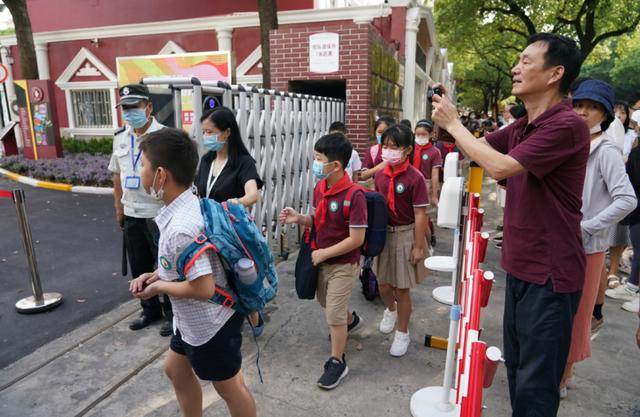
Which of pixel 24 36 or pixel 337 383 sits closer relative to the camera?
pixel 337 383

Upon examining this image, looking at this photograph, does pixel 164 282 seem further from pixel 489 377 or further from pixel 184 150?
pixel 489 377

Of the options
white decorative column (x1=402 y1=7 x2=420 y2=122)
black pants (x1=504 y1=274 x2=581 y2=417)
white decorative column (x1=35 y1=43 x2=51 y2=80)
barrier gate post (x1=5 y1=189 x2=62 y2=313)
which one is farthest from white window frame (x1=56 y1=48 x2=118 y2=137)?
black pants (x1=504 y1=274 x2=581 y2=417)

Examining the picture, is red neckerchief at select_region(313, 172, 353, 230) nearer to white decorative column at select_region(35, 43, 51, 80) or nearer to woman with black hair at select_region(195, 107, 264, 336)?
woman with black hair at select_region(195, 107, 264, 336)

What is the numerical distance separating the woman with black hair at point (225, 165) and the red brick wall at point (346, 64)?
3.77 meters

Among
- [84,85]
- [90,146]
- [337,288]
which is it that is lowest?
[337,288]

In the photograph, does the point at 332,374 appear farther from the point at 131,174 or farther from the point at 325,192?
the point at 131,174

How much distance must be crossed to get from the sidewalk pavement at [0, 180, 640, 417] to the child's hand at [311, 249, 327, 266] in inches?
32.9

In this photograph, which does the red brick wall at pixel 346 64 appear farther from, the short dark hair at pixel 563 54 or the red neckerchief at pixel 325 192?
the short dark hair at pixel 563 54

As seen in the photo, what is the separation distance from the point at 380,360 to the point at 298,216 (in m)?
1.28

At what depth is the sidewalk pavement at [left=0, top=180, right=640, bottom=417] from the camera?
8.95ft

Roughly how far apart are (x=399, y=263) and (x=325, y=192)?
82 cm

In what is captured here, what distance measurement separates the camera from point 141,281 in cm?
188

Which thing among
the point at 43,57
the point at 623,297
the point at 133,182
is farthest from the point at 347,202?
the point at 43,57

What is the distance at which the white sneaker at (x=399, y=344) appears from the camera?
3.29 m
